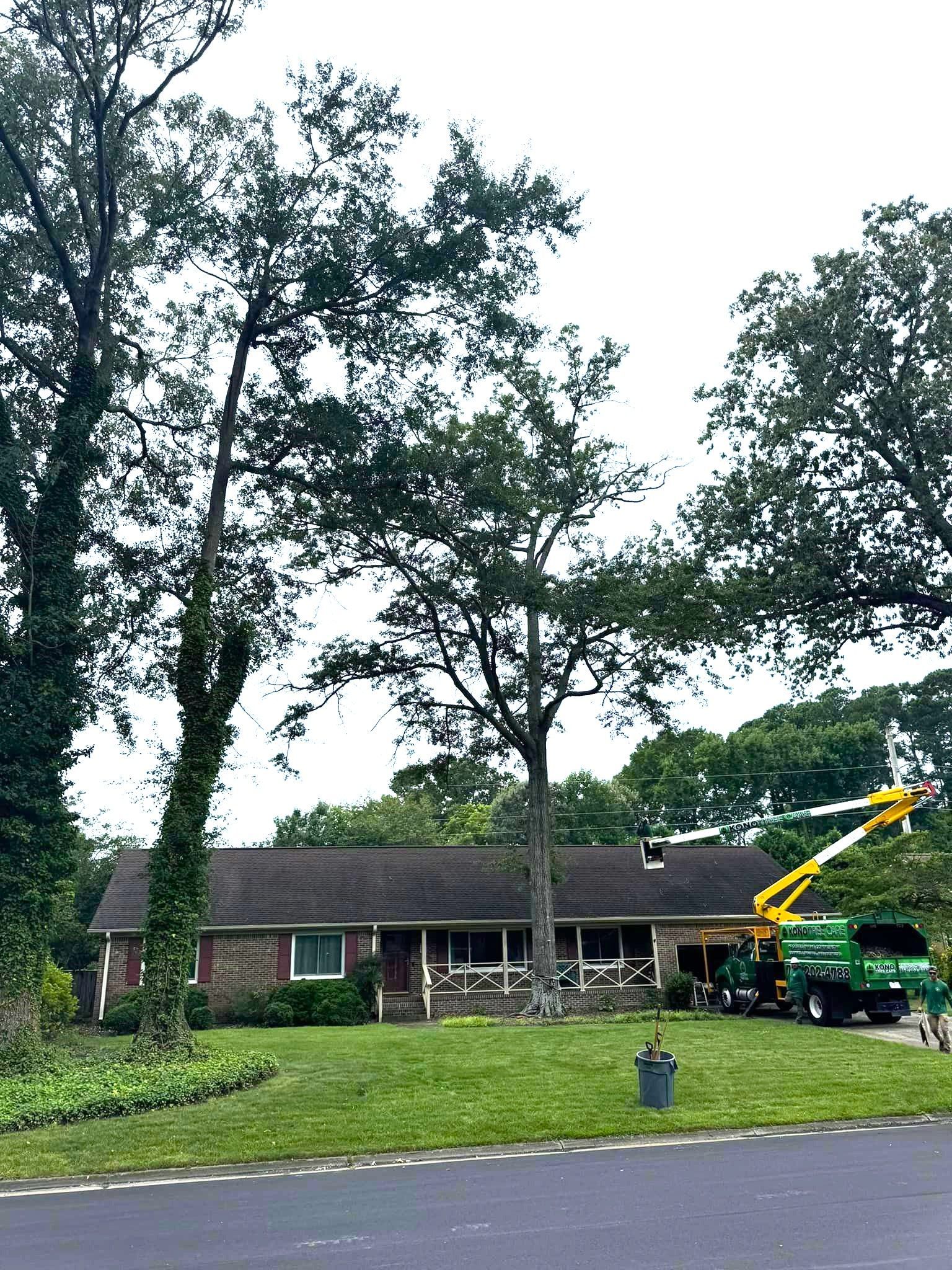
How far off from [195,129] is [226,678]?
12.7 meters

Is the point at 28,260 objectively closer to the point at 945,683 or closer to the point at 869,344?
the point at 869,344

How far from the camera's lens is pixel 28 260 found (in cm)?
1983

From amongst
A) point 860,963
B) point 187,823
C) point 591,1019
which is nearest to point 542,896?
point 591,1019

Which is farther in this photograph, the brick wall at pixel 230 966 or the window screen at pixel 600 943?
the window screen at pixel 600 943

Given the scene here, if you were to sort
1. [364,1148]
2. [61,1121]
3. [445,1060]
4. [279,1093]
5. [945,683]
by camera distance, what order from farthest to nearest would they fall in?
[945,683]
[445,1060]
[279,1093]
[61,1121]
[364,1148]

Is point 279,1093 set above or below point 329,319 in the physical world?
below

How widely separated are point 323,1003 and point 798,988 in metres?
11.8

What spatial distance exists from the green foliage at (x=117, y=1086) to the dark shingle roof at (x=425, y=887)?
40.1ft

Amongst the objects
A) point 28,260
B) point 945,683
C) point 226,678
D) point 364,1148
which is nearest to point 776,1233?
point 364,1148

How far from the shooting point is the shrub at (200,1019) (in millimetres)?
23500

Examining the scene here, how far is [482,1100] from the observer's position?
40.1ft

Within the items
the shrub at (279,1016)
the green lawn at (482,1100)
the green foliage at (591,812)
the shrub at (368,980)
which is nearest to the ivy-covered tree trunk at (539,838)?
the shrub at (368,980)

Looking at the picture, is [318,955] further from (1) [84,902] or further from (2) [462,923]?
(1) [84,902]

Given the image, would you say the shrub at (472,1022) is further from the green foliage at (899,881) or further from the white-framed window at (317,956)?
the green foliage at (899,881)
